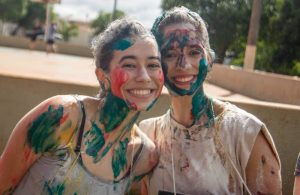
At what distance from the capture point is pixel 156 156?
9.86 ft

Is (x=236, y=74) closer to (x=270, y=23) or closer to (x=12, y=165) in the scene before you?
(x=12, y=165)

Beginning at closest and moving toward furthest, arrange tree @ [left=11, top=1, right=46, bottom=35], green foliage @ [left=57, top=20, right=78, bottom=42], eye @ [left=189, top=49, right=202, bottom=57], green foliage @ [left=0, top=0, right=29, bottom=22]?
1. eye @ [left=189, top=49, right=202, bottom=57]
2. green foliage @ [left=0, top=0, right=29, bottom=22]
3. tree @ [left=11, top=1, right=46, bottom=35]
4. green foliage @ [left=57, top=20, right=78, bottom=42]

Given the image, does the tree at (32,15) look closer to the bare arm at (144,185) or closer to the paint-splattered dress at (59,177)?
the bare arm at (144,185)

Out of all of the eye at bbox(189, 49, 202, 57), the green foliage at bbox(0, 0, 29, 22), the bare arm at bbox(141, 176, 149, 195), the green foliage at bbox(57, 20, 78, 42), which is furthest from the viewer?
the green foliage at bbox(57, 20, 78, 42)

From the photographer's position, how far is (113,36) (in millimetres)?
2646

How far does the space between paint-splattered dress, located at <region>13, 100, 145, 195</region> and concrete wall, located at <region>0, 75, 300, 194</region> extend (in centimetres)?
128

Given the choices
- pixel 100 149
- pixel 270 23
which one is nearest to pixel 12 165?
pixel 100 149

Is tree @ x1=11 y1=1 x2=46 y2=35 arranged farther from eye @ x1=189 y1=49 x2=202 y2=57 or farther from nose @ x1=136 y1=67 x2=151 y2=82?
nose @ x1=136 y1=67 x2=151 y2=82

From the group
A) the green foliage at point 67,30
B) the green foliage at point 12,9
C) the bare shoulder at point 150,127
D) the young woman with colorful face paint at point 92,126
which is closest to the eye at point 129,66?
the young woman with colorful face paint at point 92,126

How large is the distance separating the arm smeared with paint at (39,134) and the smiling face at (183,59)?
0.62 meters

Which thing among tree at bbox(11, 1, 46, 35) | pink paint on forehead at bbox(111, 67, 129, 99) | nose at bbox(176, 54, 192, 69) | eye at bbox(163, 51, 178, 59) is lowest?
pink paint on forehead at bbox(111, 67, 129, 99)

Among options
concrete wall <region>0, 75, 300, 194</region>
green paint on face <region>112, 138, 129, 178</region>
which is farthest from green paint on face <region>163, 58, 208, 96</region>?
concrete wall <region>0, 75, 300, 194</region>

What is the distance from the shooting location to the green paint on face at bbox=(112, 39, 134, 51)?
2615 mm

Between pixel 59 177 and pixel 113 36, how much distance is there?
0.82 m
